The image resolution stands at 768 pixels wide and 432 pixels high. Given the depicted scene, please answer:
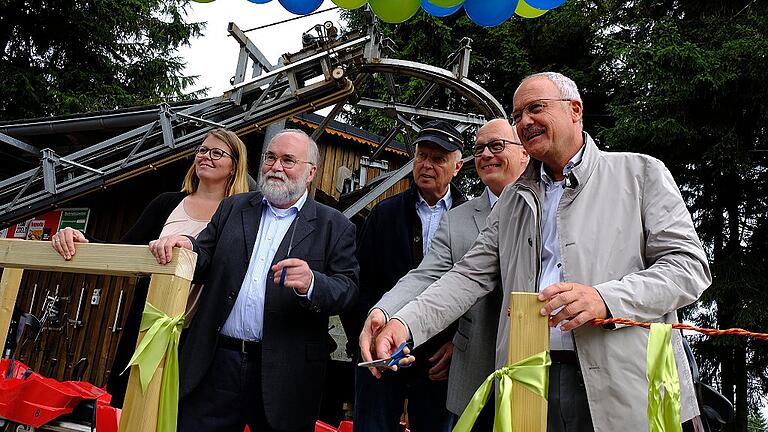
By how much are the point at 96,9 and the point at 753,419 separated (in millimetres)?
16810

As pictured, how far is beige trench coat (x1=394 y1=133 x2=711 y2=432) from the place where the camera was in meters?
1.63

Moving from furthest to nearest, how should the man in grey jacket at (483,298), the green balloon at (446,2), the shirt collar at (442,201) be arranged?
1. the green balloon at (446,2)
2. the shirt collar at (442,201)
3. the man in grey jacket at (483,298)

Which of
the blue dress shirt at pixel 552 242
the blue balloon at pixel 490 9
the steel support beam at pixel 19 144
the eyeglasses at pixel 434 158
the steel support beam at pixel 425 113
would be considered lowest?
the blue dress shirt at pixel 552 242

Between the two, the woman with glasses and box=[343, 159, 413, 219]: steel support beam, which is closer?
the woman with glasses

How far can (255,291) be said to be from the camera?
8.24ft

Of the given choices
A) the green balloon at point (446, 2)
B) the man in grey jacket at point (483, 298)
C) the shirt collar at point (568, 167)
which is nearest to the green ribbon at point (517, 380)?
the man in grey jacket at point (483, 298)

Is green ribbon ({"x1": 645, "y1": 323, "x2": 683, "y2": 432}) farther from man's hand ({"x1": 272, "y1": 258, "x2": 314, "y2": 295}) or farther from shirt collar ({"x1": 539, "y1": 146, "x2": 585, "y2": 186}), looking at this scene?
man's hand ({"x1": 272, "y1": 258, "x2": 314, "y2": 295})

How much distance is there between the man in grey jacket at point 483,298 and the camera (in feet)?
7.04

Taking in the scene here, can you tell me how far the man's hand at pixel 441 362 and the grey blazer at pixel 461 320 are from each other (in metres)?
0.26

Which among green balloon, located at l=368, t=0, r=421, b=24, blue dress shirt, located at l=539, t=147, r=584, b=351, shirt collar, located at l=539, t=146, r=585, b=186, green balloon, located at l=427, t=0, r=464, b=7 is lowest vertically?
blue dress shirt, located at l=539, t=147, r=584, b=351

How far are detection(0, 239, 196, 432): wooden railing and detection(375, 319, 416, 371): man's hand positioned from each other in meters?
0.66

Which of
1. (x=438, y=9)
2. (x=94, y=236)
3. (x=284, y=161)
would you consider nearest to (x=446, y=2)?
(x=438, y=9)

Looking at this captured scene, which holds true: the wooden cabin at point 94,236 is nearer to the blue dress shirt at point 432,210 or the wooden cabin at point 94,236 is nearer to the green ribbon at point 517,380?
the blue dress shirt at point 432,210

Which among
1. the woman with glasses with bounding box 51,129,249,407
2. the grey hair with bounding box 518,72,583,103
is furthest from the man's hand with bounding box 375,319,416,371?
the woman with glasses with bounding box 51,129,249,407
